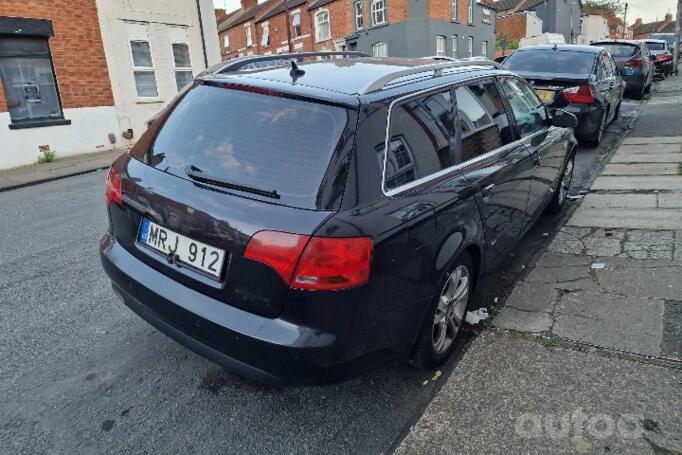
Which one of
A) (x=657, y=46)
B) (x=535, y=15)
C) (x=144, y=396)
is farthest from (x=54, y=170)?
(x=535, y=15)

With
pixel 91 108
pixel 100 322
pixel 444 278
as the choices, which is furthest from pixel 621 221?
pixel 91 108

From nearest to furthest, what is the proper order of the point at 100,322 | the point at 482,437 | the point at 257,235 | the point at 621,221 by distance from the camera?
the point at 257,235 → the point at 482,437 → the point at 100,322 → the point at 621,221

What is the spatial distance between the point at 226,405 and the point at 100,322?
1.41 metres

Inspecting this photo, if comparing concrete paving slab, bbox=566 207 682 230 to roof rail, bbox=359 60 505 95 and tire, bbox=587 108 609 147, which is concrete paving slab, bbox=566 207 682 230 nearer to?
roof rail, bbox=359 60 505 95

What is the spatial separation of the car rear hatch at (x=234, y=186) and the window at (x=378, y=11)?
3101 cm

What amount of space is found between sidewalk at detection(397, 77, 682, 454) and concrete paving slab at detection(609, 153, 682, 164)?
295 centimetres

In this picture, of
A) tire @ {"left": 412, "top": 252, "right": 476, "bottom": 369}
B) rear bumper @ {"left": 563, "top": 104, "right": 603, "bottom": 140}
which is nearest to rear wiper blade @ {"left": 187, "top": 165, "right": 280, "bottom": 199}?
tire @ {"left": 412, "top": 252, "right": 476, "bottom": 369}

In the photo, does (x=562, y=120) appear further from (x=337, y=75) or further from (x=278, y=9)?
(x=278, y=9)

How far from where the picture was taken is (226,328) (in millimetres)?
2150

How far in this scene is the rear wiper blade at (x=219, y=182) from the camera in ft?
6.98

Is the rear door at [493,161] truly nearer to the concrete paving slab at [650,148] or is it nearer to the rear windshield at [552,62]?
the rear windshield at [552,62]

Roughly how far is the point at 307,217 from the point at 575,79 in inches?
287

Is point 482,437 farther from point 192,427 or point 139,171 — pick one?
point 139,171

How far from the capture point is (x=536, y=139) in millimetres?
4051
